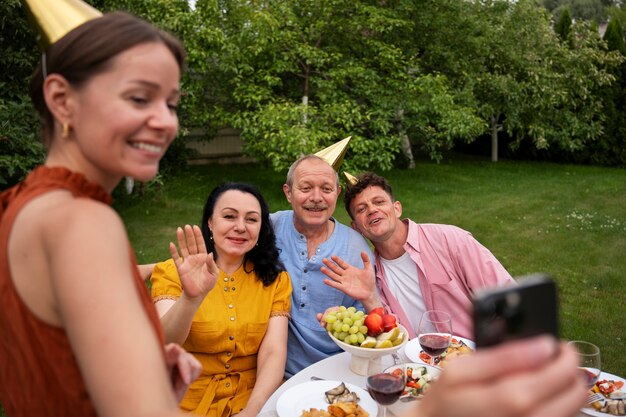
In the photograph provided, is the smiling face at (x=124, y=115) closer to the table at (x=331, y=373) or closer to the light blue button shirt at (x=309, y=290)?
the table at (x=331, y=373)

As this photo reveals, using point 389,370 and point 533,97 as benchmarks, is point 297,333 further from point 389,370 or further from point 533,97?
point 533,97

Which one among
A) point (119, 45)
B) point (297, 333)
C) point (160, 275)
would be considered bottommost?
point (297, 333)

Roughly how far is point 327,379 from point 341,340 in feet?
0.59

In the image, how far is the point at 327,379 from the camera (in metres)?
2.16

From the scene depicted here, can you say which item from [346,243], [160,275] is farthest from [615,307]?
[160,275]

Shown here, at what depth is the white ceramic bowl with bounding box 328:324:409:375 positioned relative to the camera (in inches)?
80.3

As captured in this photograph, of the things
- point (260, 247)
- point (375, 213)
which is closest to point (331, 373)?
point (260, 247)

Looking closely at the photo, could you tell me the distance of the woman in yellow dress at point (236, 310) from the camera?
2.47 metres

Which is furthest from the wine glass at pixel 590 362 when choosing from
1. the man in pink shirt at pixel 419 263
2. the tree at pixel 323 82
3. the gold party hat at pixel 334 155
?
the tree at pixel 323 82

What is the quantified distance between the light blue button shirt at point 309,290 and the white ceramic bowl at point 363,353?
1.98ft

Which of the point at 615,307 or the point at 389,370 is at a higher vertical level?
the point at 389,370

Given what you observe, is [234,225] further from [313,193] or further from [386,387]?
[386,387]

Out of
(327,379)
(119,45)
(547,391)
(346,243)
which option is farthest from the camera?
(346,243)

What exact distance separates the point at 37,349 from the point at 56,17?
27.4 inches
